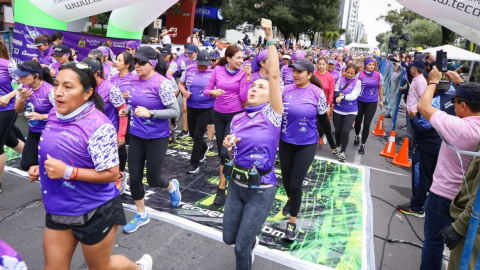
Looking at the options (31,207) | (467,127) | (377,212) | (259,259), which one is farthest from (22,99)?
(377,212)

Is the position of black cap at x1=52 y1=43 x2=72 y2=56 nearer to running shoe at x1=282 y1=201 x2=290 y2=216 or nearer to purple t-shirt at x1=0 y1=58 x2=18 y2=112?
purple t-shirt at x1=0 y1=58 x2=18 y2=112

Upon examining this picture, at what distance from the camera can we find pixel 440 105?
4199mm

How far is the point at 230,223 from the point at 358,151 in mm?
5852

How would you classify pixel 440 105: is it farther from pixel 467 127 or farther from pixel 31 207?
pixel 31 207

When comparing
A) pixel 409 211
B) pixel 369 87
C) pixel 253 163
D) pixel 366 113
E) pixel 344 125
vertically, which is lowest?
pixel 409 211

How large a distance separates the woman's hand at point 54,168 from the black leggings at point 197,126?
3749mm

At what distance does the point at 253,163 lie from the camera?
284 cm

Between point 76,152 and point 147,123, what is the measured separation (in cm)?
168

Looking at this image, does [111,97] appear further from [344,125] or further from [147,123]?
[344,125]

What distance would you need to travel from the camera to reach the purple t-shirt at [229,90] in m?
5.17

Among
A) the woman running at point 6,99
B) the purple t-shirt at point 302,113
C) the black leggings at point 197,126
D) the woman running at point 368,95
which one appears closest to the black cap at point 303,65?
the purple t-shirt at point 302,113

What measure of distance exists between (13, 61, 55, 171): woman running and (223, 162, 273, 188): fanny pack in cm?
237

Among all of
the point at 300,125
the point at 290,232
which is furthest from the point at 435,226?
the point at 300,125

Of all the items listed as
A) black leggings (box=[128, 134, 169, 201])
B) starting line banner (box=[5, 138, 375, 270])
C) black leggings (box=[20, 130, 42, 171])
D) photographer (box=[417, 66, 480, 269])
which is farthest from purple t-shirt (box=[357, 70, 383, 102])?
black leggings (box=[20, 130, 42, 171])
